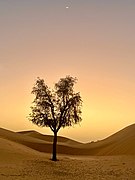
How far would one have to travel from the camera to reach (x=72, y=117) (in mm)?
40500

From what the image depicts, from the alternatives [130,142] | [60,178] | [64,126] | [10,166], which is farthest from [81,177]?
[130,142]

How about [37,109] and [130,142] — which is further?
[130,142]

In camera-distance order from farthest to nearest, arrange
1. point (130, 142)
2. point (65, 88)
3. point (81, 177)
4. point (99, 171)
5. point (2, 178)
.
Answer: point (130, 142)
point (65, 88)
point (99, 171)
point (81, 177)
point (2, 178)

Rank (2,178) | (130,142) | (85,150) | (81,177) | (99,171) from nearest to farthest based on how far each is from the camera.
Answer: (2,178), (81,177), (99,171), (130,142), (85,150)

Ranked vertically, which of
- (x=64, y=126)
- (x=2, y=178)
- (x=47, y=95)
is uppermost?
(x=47, y=95)

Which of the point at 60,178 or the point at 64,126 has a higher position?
the point at 64,126

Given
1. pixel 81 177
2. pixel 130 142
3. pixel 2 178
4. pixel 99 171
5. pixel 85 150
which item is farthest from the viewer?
pixel 85 150

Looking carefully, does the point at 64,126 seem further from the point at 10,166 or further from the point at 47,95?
the point at 10,166

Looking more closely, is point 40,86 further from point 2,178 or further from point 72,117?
point 2,178

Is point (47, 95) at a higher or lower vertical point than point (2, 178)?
higher

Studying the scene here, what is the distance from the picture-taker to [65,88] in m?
40.0

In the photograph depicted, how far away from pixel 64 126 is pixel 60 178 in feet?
50.8

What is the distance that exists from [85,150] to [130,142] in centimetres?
1759

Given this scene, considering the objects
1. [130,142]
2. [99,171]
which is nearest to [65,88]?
[99,171]
